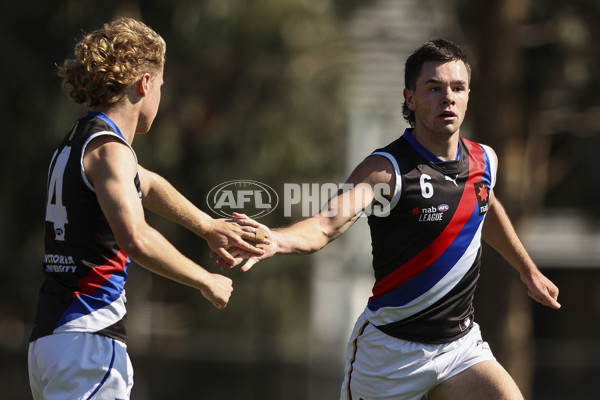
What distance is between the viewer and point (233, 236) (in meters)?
4.54

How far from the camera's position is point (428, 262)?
4.69 metres

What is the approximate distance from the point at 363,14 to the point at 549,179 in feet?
11.5

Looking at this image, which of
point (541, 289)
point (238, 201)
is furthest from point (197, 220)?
point (541, 289)

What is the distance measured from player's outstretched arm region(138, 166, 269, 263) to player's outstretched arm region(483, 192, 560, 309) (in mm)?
1460

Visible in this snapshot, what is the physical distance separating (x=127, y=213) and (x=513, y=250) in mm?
2392

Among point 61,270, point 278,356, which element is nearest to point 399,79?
point 278,356

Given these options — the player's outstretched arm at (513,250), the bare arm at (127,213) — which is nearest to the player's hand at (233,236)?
the bare arm at (127,213)

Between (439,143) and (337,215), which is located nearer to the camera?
(337,215)

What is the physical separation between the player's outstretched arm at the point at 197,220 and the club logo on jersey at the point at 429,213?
85 centimetres

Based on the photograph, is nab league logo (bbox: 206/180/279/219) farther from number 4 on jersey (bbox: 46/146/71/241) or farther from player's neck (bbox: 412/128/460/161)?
number 4 on jersey (bbox: 46/146/71/241)

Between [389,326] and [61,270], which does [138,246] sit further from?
[389,326]

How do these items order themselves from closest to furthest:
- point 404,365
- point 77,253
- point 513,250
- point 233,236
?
point 77,253 → point 233,236 → point 404,365 → point 513,250

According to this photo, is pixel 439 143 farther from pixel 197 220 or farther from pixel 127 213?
pixel 127 213

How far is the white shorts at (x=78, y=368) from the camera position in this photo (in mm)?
3840
